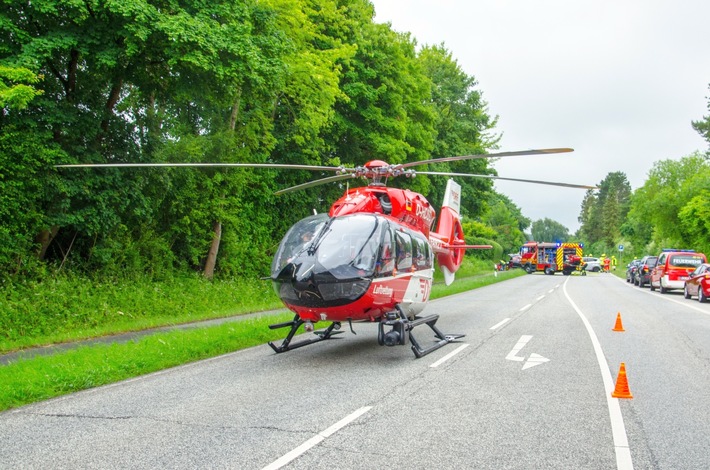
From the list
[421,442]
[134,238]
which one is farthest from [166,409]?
[134,238]

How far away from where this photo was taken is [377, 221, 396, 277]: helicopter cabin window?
31.8ft

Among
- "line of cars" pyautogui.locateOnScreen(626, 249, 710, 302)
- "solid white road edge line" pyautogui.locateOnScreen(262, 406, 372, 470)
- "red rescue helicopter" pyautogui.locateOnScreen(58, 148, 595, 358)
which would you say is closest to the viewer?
"solid white road edge line" pyautogui.locateOnScreen(262, 406, 372, 470)

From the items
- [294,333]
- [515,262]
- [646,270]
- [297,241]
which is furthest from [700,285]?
[515,262]

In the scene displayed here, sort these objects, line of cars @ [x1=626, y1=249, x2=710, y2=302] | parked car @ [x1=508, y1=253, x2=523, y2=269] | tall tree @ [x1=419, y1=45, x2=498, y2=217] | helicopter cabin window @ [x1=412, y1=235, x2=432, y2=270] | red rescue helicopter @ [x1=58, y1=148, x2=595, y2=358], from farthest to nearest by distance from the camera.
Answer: parked car @ [x1=508, y1=253, x2=523, y2=269], tall tree @ [x1=419, y1=45, x2=498, y2=217], line of cars @ [x1=626, y1=249, x2=710, y2=302], helicopter cabin window @ [x1=412, y1=235, x2=432, y2=270], red rescue helicopter @ [x1=58, y1=148, x2=595, y2=358]

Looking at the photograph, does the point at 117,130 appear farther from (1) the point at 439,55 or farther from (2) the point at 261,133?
(1) the point at 439,55

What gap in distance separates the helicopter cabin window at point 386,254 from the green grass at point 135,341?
362 cm

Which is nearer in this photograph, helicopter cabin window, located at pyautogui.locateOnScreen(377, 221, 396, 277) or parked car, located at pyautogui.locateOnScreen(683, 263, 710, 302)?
helicopter cabin window, located at pyautogui.locateOnScreen(377, 221, 396, 277)

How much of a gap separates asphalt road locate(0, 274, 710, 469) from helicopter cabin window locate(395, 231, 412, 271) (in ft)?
5.24

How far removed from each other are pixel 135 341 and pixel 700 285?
21.7 metres

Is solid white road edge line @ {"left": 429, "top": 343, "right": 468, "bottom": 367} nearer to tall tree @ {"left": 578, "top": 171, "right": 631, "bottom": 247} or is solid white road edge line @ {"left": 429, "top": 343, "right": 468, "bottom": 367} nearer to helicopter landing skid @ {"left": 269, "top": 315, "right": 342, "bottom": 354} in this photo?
helicopter landing skid @ {"left": 269, "top": 315, "right": 342, "bottom": 354}

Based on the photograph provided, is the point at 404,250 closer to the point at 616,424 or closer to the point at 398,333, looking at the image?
the point at 398,333

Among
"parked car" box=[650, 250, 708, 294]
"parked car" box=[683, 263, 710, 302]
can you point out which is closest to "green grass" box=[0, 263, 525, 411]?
"parked car" box=[683, 263, 710, 302]

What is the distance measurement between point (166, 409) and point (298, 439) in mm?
2079

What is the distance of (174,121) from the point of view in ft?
63.6
